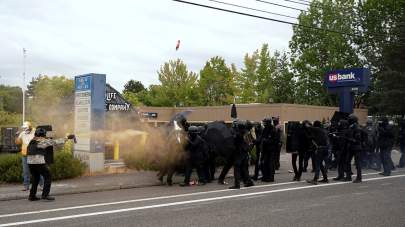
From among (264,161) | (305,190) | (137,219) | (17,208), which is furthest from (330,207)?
(17,208)

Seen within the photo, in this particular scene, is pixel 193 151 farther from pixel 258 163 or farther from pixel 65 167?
pixel 65 167

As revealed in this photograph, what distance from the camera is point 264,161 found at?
15039 mm

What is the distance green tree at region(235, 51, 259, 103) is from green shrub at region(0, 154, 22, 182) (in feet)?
146

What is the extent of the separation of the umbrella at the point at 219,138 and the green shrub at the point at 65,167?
13.1 feet

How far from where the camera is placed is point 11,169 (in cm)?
1384

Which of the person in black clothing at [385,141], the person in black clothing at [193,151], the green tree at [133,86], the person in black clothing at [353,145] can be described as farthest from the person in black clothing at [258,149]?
the green tree at [133,86]

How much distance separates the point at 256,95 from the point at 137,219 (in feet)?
167

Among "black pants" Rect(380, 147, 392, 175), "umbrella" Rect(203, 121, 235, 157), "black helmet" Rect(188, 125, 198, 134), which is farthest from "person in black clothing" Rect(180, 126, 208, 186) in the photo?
"black pants" Rect(380, 147, 392, 175)

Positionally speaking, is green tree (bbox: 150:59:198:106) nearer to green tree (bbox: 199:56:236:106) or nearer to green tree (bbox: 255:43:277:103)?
green tree (bbox: 199:56:236:106)

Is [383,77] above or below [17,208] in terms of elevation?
above

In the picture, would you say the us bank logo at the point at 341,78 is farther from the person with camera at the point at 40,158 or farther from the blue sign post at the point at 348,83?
the person with camera at the point at 40,158

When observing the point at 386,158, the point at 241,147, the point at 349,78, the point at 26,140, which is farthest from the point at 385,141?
the point at 349,78

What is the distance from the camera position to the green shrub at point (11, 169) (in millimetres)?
13805

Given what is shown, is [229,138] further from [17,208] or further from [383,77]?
[383,77]
